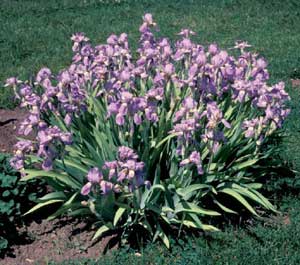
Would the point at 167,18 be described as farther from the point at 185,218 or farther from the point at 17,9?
the point at 185,218

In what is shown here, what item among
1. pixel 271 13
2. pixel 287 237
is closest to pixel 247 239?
pixel 287 237

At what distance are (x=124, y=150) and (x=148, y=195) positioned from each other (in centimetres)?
59

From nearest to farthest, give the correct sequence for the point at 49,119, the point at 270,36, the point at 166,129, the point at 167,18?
the point at 166,129 → the point at 49,119 → the point at 270,36 → the point at 167,18

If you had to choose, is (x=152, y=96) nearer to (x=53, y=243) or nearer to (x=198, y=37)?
(x=53, y=243)

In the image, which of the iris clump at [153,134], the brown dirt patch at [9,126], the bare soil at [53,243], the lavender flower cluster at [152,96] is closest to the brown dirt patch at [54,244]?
the bare soil at [53,243]

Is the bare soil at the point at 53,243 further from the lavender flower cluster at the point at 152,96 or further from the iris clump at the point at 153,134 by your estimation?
the lavender flower cluster at the point at 152,96

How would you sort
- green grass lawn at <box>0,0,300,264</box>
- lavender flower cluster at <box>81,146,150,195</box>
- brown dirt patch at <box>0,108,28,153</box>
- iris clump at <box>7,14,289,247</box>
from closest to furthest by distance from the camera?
lavender flower cluster at <box>81,146,150,195</box> < iris clump at <box>7,14,289,247</box> < green grass lawn at <box>0,0,300,264</box> < brown dirt patch at <box>0,108,28,153</box>

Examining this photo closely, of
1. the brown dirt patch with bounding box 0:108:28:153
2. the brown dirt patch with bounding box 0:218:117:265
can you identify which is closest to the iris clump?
the brown dirt patch with bounding box 0:218:117:265

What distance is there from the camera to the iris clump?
351 cm

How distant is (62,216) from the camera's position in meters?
4.12

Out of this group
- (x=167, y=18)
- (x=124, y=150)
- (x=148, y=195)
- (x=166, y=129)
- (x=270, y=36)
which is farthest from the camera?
(x=167, y=18)

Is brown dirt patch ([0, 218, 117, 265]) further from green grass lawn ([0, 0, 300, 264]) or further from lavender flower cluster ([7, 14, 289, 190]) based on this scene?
lavender flower cluster ([7, 14, 289, 190])

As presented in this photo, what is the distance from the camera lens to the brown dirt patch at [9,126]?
200 inches

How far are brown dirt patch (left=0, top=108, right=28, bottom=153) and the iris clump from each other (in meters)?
1.03
